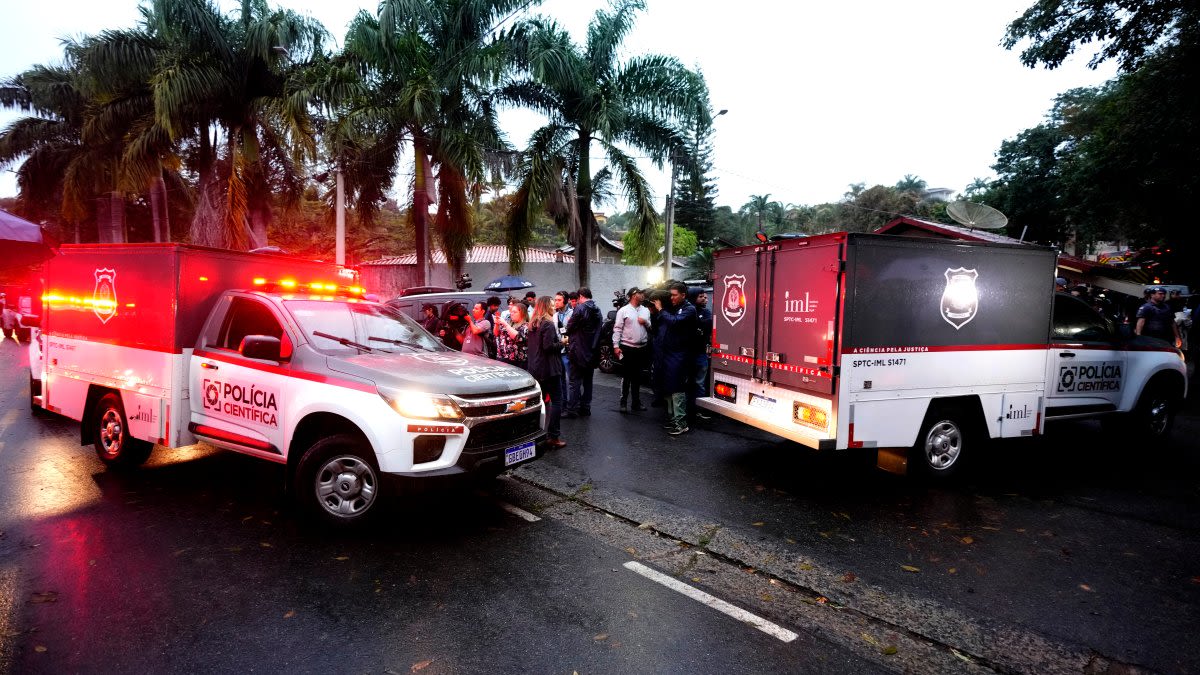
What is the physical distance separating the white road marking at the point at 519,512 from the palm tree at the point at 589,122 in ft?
41.1

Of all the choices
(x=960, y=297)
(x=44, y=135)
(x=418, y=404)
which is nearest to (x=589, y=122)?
(x=960, y=297)

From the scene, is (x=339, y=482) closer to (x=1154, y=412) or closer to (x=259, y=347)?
(x=259, y=347)

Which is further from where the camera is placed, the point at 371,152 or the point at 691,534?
the point at 371,152

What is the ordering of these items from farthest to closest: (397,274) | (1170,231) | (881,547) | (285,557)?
(397,274)
(1170,231)
(881,547)
(285,557)

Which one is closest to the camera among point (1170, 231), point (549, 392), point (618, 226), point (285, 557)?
point (285, 557)

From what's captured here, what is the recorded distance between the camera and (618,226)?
92.8 m

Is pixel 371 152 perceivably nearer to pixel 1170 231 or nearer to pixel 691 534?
pixel 691 534

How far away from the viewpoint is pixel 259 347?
16.0 ft

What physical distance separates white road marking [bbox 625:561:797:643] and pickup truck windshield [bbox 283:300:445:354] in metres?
2.81

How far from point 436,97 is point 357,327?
12.1m

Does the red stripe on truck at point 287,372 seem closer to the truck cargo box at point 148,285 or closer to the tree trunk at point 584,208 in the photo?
the truck cargo box at point 148,285

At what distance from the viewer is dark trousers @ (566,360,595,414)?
9719mm

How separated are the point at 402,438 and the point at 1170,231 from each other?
2434 cm

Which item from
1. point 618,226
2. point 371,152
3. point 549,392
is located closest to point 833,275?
point 549,392
